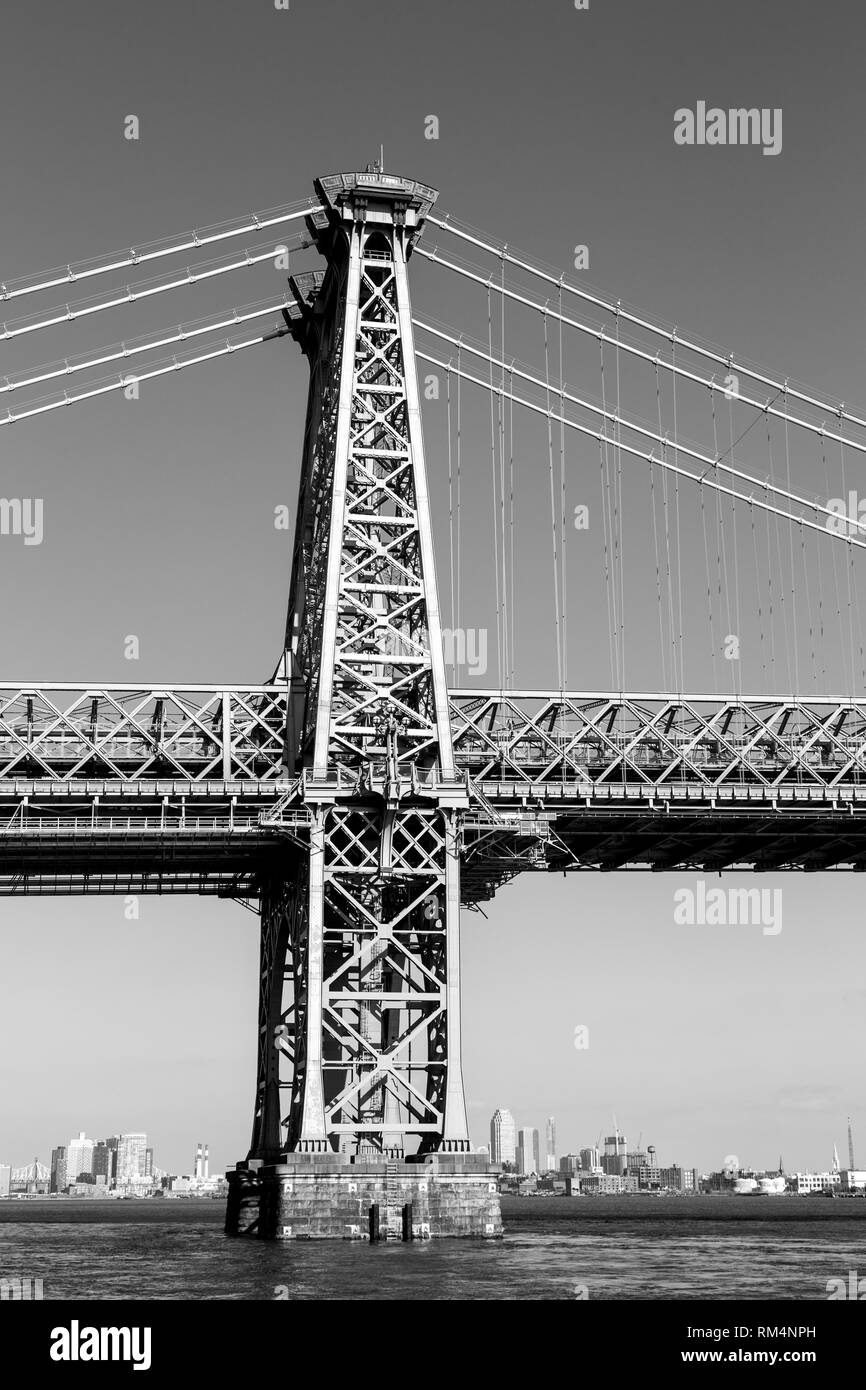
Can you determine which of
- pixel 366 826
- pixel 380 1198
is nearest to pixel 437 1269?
pixel 380 1198

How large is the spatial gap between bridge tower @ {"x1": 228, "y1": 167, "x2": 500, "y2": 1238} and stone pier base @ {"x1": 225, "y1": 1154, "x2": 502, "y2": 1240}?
0.07m

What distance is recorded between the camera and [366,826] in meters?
66.4

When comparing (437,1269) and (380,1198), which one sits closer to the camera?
(437,1269)

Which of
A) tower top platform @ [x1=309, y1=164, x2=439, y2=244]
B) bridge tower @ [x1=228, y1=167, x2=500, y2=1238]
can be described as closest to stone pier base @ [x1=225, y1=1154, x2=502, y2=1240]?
bridge tower @ [x1=228, y1=167, x2=500, y2=1238]

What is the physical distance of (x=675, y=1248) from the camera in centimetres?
7744

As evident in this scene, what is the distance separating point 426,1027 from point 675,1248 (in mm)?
20971

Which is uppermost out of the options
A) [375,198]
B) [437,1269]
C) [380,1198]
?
[375,198]

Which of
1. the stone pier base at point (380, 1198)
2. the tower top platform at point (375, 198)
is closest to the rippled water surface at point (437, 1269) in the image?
the stone pier base at point (380, 1198)

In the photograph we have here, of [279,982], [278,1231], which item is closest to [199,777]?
[279,982]

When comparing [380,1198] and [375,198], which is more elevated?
[375,198]

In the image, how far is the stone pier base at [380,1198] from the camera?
2368 inches

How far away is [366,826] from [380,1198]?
45.1ft

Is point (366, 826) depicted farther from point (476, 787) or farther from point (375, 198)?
point (375, 198)

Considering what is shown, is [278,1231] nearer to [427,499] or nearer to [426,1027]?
[426,1027]
